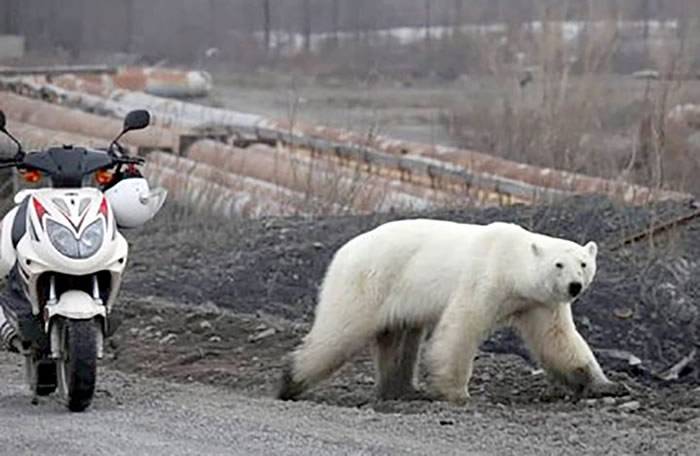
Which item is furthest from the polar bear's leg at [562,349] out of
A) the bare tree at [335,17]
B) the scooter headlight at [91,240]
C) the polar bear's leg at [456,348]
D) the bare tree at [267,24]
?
the bare tree at [335,17]

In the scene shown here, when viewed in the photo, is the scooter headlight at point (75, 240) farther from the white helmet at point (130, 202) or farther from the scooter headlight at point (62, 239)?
the white helmet at point (130, 202)

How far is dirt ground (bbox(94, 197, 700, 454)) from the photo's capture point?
34.2ft

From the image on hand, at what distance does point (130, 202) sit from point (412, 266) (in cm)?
179

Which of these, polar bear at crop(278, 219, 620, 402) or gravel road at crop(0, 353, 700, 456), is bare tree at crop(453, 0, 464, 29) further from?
gravel road at crop(0, 353, 700, 456)

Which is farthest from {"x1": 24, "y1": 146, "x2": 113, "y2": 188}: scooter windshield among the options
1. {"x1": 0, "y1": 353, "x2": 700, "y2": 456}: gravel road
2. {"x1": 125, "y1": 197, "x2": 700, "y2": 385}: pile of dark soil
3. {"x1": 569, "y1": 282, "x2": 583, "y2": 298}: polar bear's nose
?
{"x1": 125, "y1": 197, "x2": 700, "y2": 385}: pile of dark soil

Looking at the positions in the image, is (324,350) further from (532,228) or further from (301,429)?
(532,228)

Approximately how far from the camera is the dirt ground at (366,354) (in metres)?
10.4

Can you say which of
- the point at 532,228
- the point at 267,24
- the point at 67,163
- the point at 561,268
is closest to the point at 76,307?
the point at 67,163

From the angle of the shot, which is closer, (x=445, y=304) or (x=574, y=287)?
(x=574, y=287)

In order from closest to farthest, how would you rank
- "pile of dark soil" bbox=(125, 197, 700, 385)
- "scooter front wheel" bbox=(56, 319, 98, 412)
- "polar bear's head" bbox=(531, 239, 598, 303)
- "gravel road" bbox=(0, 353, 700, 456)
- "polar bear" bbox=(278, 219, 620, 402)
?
"gravel road" bbox=(0, 353, 700, 456) < "scooter front wheel" bbox=(56, 319, 98, 412) < "polar bear's head" bbox=(531, 239, 598, 303) < "polar bear" bbox=(278, 219, 620, 402) < "pile of dark soil" bbox=(125, 197, 700, 385)

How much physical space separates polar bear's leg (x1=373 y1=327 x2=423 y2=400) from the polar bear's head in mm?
964

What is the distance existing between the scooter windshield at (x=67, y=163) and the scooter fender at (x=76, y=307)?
0.57 metres

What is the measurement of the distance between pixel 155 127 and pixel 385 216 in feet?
40.3

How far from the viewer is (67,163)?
9266 millimetres
